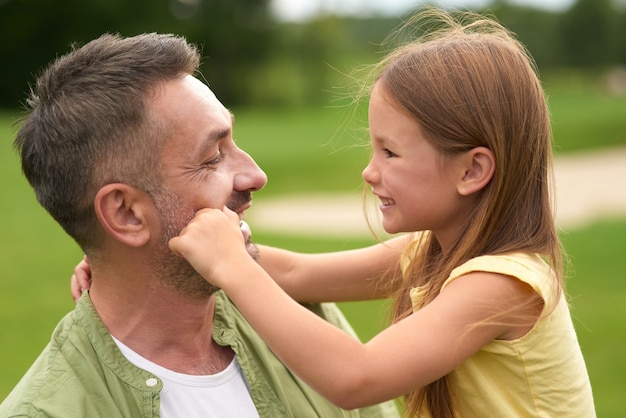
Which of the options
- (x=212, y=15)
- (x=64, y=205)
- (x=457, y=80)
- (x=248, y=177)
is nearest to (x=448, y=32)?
(x=457, y=80)

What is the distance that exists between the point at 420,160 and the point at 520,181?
1.06 feet

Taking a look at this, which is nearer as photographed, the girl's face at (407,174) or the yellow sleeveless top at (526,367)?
the yellow sleeveless top at (526,367)

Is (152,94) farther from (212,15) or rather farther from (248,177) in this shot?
(212,15)

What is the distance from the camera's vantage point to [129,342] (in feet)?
10.2

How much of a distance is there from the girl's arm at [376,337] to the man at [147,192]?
0.29m

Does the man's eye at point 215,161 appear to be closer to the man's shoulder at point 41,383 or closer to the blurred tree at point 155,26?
the man's shoulder at point 41,383

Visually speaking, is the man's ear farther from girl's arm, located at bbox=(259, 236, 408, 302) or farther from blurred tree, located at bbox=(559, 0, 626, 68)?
blurred tree, located at bbox=(559, 0, 626, 68)

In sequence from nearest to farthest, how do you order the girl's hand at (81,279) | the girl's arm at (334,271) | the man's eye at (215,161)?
the man's eye at (215,161) < the girl's hand at (81,279) < the girl's arm at (334,271)

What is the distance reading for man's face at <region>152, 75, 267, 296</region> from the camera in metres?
3.20

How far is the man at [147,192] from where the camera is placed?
310 centimetres

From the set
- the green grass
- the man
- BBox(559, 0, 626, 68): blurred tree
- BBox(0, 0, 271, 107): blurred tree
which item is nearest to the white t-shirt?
the man

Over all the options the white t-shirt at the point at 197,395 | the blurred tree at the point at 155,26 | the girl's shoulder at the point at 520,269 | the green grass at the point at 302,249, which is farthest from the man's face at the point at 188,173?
the blurred tree at the point at 155,26

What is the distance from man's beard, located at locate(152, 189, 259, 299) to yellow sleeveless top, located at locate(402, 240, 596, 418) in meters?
0.79

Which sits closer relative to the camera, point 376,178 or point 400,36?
point 376,178
